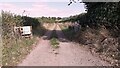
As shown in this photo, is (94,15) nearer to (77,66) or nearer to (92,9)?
(92,9)

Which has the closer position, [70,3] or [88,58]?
[88,58]

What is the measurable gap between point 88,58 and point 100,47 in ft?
8.37

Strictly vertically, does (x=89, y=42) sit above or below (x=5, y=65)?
below

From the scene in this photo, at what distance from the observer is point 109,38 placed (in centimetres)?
1866

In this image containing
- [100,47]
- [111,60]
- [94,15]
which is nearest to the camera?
[111,60]

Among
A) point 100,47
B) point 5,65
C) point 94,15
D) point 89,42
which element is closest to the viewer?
point 5,65

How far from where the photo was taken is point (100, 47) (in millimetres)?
18016

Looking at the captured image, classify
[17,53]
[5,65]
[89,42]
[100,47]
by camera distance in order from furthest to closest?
[89,42], [100,47], [17,53], [5,65]

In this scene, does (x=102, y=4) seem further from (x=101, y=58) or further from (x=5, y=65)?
(x=5, y=65)

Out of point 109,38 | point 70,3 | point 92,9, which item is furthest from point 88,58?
point 70,3

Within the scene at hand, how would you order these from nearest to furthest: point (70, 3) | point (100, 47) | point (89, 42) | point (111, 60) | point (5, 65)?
point (5, 65), point (111, 60), point (100, 47), point (89, 42), point (70, 3)

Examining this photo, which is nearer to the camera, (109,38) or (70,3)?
(109,38)

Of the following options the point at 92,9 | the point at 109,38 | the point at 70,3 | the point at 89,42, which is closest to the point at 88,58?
the point at 109,38

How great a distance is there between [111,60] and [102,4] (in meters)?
10.8
